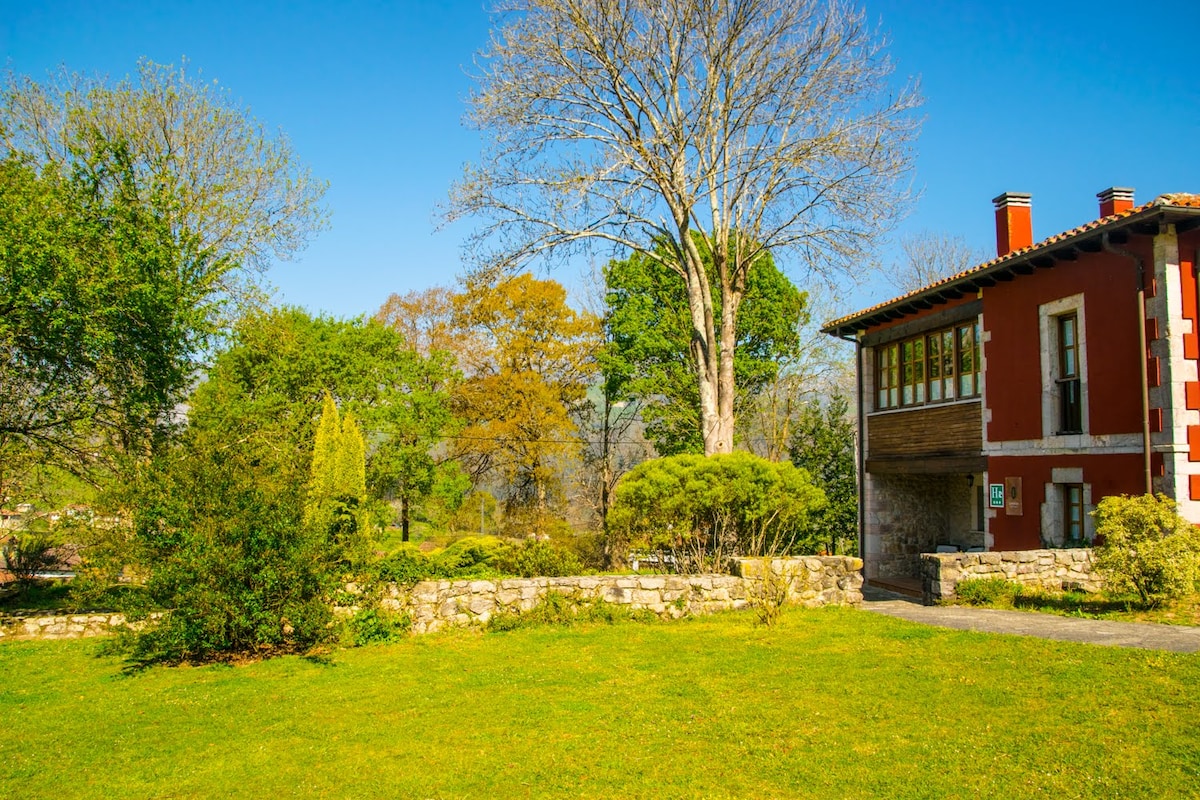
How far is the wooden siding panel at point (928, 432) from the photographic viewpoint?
1638 cm

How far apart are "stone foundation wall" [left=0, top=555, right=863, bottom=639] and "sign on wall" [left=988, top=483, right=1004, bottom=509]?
503 centimetres

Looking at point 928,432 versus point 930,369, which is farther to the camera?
point 930,369

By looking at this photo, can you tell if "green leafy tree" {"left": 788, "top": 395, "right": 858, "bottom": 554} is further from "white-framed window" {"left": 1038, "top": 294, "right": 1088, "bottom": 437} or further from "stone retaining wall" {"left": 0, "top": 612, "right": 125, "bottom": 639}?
"stone retaining wall" {"left": 0, "top": 612, "right": 125, "bottom": 639}

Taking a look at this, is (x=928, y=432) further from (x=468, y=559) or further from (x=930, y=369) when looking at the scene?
(x=468, y=559)

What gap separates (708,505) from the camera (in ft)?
41.7

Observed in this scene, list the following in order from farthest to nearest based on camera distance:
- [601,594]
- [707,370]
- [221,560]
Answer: [707,370] → [601,594] → [221,560]

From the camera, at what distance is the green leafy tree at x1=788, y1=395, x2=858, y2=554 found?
22375 millimetres

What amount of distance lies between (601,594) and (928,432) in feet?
32.6

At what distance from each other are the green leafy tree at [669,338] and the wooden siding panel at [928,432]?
953 cm

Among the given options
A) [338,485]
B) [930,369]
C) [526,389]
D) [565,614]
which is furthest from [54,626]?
[526,389]

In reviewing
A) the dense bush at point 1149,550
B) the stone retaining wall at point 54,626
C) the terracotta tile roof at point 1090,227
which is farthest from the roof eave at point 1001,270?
the stone retaining wall at point 54,626

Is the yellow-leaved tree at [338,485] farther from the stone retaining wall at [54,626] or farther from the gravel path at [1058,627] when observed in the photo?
the gravel path at [1058,627]

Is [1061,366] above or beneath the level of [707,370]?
beneath

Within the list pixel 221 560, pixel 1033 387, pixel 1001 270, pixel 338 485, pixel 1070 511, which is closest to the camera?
pixel 221 560
